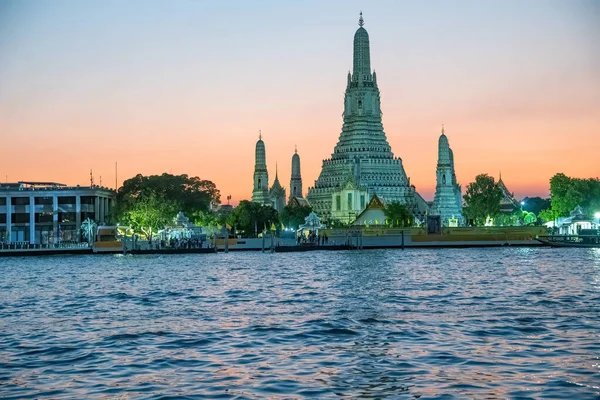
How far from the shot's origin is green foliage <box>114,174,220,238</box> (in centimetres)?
10781

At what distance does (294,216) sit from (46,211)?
127ft

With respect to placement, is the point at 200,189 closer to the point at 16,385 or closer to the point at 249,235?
the point at 249,235

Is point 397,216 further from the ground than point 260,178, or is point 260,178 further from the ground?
point 260,178

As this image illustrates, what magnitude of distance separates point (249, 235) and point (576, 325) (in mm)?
104590

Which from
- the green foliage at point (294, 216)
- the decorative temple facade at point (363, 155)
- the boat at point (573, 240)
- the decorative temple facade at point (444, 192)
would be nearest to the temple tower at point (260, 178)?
the decorative temple facade at point (363, 155)

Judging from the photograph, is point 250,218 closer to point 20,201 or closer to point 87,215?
point 87,215

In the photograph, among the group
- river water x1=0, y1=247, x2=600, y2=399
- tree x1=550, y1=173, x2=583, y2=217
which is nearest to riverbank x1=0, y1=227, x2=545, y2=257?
tree x1=550, y1=173, x2=583, y2=217

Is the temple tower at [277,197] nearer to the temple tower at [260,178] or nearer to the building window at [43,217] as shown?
the temple tower at [260,178]

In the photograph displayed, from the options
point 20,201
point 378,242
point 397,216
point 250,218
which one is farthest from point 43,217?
point 378,242

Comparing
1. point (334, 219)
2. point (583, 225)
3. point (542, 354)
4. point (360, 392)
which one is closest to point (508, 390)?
point (360, 392)

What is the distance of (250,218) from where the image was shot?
129625 mm

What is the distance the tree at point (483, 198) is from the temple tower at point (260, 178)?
1845 inches

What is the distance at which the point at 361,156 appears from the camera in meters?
166

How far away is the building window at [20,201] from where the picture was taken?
12925 centimetres
